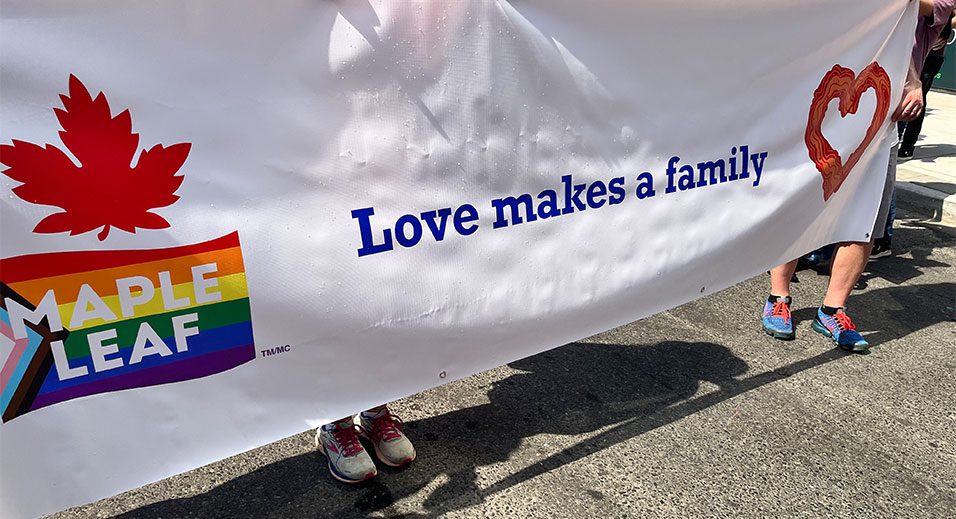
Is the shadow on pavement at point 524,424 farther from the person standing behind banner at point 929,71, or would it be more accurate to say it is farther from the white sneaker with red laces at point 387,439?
the person standing behind banner at point 929,71

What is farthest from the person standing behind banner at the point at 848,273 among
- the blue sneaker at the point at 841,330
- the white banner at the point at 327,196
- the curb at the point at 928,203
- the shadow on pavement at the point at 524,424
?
the curb at the point at 928,203

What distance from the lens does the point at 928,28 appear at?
13.6ft

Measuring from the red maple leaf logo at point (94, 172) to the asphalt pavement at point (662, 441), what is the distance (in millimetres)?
1215

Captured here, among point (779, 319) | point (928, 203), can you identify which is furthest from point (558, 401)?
point (928, 203)

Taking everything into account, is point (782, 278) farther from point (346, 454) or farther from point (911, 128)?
point (911, 128)

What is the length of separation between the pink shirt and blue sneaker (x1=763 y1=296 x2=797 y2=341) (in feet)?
4.63

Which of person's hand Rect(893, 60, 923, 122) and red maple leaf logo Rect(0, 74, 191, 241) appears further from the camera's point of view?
person's hand Rect(893, 60, 923, 122)

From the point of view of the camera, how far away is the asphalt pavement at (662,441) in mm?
2854

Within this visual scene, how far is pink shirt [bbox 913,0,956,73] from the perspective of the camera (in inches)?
159

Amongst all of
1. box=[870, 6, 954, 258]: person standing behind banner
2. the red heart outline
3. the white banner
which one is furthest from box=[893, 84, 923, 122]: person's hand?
the white banner

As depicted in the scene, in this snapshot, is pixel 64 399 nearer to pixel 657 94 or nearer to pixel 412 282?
pixel 412 282

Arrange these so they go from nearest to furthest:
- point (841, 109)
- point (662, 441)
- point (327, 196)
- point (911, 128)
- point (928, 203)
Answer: point (327, 196) < point (662, 441) < point (841, 109) < point (928, 203) < point (911, 128)

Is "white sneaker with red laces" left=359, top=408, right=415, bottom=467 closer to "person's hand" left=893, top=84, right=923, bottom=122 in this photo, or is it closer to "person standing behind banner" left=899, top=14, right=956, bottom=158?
"person's hand" left=893, top=84, right=923, bottom=122

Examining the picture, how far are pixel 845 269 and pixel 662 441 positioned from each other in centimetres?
167
